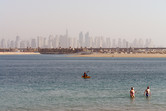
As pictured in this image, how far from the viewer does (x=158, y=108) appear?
31.5 metres

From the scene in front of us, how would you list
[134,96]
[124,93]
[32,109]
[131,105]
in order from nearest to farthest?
[32,109] < [131,105] < [134,96] < [124,93]

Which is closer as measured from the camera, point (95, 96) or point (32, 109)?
point (32, 109)

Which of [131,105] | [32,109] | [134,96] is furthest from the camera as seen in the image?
[134,96]

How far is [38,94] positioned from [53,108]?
9.35 meters

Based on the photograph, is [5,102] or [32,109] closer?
[32,109]

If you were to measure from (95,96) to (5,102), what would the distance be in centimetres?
1126

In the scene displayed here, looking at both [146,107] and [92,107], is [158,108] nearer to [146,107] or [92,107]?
[146,107]

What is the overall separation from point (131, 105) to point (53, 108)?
864cm

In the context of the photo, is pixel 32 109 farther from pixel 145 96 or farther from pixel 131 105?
pixel 145 96

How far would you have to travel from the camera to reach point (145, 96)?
39.0 m

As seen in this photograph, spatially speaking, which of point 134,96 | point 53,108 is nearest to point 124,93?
point 134,96

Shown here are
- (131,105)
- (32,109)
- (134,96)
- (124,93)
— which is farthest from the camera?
(124,93)

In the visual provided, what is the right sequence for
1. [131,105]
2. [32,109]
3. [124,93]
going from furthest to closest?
[124,93], [131,105], [32,109]

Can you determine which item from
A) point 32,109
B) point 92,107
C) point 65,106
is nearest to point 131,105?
point 92,107
